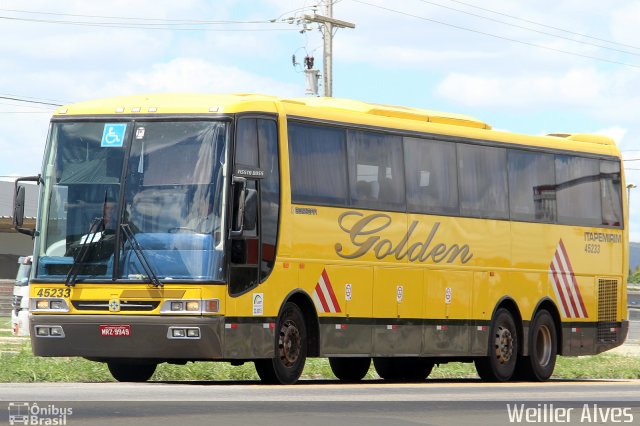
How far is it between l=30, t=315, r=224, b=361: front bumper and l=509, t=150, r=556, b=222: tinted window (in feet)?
25.5

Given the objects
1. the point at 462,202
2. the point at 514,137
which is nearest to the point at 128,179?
the point at 462,202

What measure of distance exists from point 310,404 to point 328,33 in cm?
3593

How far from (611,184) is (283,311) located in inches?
381

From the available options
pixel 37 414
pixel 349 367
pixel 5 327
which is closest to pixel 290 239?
pixel 349 367

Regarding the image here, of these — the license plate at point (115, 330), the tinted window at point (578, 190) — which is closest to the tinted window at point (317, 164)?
the license plate at point (115, 330)

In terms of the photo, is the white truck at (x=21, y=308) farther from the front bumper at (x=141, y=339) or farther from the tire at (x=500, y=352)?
the front bumper at (x=141, y=339)

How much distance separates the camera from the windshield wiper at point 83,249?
62.7 feet

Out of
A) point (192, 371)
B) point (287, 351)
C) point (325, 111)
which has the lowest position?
point (192, 371)

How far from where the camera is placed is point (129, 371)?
21.0 m

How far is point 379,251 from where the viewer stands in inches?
860

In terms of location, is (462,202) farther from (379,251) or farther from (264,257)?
(264,257)

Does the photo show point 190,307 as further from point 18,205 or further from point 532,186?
point 532,186

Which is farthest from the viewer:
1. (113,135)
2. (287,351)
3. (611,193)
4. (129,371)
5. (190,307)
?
(611,193)

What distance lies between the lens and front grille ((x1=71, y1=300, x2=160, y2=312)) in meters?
18.8
